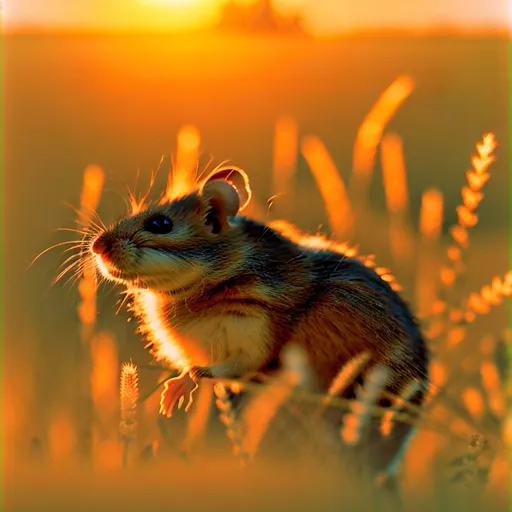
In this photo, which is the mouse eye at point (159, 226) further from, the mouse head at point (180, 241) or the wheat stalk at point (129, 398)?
the wheat stalk at point (129, 398)

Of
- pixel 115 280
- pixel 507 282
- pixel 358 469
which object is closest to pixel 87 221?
pixel 115 280

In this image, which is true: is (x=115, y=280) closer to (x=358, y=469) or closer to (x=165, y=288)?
(x=165, y=288)


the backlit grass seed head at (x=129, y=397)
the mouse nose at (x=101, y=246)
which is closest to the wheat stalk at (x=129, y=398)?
the backlit grass seed head at (x=129, y=397)

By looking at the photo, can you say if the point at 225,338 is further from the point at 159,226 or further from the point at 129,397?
the point at 129,397

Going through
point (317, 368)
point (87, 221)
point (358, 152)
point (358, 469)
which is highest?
point (358, 152)

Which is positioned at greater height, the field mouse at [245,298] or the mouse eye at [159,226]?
the mouse eye at [159,226]

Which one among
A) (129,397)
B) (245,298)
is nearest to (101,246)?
(245,298)
